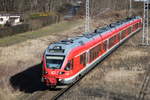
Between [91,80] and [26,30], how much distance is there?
31.7 meters

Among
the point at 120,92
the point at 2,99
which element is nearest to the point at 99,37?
the point at 120,92

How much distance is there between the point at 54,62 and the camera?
59.4 ft

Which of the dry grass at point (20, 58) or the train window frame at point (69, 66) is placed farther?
the dry grass at point (20, 58)

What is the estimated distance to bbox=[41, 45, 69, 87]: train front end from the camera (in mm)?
17766

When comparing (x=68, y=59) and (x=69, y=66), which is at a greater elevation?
(x=68, y=59)

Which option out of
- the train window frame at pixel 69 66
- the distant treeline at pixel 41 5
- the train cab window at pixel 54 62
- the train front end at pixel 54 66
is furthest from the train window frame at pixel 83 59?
the distant treeline at pixel 41 5

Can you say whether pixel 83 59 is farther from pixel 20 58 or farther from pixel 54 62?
pixel 20 58

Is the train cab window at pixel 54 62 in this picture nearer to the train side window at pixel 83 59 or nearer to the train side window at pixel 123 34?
the train side window at pixel 83 59

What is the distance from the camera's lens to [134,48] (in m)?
34.0

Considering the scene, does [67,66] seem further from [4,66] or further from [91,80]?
[4,66]

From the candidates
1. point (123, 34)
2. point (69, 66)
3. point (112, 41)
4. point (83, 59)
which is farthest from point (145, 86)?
point (123, 34)

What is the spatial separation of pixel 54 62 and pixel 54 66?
0.27 metres

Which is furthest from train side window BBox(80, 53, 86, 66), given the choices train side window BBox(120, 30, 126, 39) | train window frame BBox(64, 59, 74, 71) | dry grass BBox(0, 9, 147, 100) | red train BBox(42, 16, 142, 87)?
train side window BBox(120, 30, 126, 39)

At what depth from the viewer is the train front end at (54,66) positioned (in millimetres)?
17766
